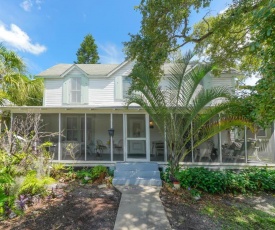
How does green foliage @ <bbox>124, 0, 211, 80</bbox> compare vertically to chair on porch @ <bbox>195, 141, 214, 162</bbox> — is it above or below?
above

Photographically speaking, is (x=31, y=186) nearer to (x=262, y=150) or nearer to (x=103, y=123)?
(x=103, y=123)

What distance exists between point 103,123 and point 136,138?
3.99 m

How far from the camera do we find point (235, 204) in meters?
5.88

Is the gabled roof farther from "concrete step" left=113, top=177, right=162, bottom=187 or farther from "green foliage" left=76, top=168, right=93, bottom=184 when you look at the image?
"concrete step" left=113, top=177, right=162, bottom=187

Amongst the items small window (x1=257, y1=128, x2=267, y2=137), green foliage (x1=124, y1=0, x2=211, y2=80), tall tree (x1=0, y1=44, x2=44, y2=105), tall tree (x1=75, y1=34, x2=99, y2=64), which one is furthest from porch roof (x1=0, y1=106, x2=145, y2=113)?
tall tree (x1=75, y1=34, x2=99, y2=64)

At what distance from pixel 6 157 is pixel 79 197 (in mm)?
2633

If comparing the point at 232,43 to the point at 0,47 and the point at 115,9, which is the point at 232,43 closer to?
the point at 115,9

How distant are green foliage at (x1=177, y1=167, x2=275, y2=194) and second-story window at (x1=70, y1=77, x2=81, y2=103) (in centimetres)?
879

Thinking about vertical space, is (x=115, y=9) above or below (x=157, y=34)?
above

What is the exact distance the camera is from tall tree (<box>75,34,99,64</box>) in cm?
2636

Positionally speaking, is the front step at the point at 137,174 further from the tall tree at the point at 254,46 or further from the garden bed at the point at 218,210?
the tall tree at the point at 254,46

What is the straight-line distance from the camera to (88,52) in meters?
26.5

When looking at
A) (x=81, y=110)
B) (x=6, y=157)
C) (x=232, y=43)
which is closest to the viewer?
(x=6, y=157)

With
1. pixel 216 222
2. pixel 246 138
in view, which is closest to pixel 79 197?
pixel 216 222
